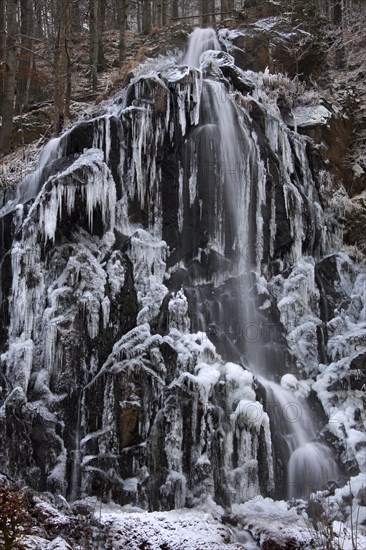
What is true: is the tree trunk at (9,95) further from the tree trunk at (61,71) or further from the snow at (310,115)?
the snow at (310,115)

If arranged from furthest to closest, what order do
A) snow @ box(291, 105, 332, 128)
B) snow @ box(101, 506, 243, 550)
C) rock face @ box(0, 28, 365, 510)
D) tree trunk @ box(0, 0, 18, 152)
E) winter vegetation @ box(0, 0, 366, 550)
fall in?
tree trunk @ box(0, 0, 18, 152), snow @ box(291, 105, 332, 128), rock face @ box(0, 28, 365, 510), winter vegetation @ box(0, 0, 366, 550), snow @ box(101, 506, 243, 550)

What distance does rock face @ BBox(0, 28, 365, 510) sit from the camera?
26.2 feet

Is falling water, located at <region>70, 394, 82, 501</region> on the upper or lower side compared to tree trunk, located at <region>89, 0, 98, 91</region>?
lower

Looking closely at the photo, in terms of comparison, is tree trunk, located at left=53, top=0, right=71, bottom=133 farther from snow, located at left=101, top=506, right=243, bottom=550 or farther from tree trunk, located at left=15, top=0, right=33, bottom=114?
snow, located at left=101, top=506, right=243, bottom=550

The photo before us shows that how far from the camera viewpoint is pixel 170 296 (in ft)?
30.3

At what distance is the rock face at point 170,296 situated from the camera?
26.2ft

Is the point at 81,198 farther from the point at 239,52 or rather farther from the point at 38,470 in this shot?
the point at 239,52

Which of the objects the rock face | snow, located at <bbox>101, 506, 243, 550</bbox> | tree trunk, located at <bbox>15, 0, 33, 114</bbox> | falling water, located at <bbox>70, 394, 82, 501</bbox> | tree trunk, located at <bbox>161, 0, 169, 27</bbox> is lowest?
snow, located at <bbox>101, 506, 243, 550</bbox>

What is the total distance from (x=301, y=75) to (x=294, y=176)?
3.72 metres

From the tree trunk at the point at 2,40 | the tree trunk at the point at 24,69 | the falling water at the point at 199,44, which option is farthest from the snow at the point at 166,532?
the tree trunk at the point at 2,40

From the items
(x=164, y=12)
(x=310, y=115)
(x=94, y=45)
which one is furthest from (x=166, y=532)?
(x=164, y=12)

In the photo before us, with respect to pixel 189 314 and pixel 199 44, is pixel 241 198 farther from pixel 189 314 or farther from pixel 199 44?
pixel 199 44

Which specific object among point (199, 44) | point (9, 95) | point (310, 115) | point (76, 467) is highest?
point (199, 44)

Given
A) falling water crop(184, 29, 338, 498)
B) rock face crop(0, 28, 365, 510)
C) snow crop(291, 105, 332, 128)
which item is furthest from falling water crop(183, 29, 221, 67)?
snow crop(291, 105, 332, 128)
